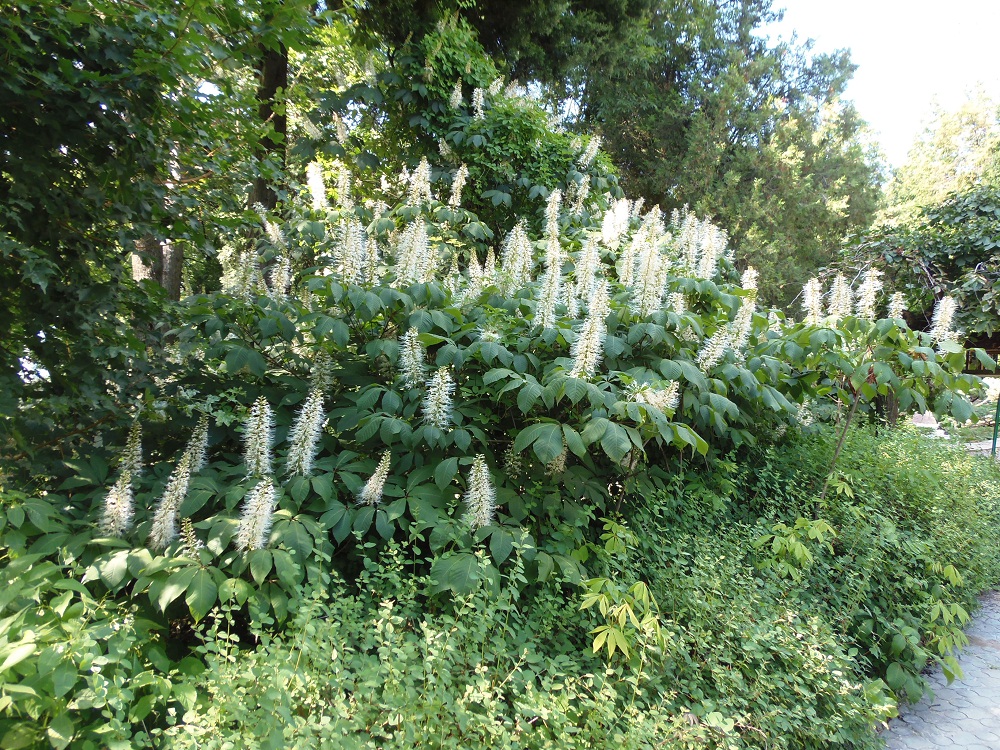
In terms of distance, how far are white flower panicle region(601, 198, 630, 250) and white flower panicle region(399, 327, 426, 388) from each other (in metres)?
2.23

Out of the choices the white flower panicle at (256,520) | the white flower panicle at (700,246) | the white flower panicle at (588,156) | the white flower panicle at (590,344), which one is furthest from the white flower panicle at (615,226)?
the white flower panicle at (256,520)

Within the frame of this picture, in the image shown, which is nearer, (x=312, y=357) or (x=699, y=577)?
(x=699, y=577)

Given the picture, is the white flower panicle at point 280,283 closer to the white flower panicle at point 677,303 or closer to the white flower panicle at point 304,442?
the white flower panicle at point 304,442

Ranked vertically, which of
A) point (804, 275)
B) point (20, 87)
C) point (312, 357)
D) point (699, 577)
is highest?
point (804, 275)

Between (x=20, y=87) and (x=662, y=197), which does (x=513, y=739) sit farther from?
(x=662, y=197)

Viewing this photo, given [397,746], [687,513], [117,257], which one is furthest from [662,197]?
[397,746]

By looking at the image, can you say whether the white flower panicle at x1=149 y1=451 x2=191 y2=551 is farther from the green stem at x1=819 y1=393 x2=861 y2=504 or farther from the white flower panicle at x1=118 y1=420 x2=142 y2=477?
the green stem at x1=819 y1=393 x2=861 y2=504

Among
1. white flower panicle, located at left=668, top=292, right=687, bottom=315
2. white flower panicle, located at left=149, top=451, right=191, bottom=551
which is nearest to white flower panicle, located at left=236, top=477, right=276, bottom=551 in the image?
white flower panicle, located at left=149, top=451, right=191, bottom=551

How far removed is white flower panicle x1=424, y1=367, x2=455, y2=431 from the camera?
288cm

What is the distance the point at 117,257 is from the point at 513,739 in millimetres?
2793

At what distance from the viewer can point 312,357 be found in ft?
11.7

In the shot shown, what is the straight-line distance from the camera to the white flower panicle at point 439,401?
113 inches

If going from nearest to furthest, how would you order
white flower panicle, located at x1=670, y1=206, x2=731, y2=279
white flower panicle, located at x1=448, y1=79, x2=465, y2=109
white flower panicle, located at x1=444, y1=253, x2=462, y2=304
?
white flower panicle, located at x1=444, y1=253, x2=462, y2=304
white flower panicle, located at x1=670, y1=206, x2=731, y2=279
white flower panicle, located at x1=448, y1=79, x2=465, y2=109

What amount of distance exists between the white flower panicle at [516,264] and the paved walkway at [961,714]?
3124 millimetres
